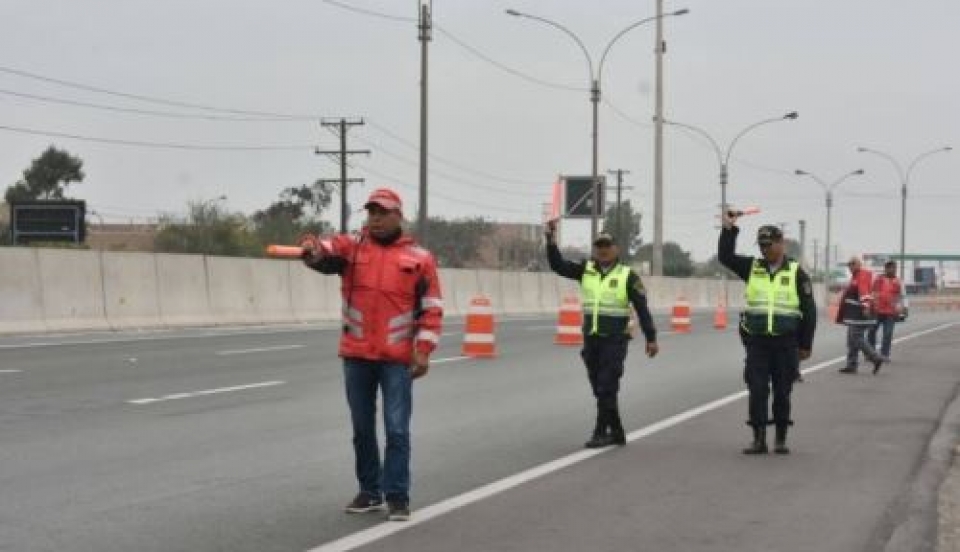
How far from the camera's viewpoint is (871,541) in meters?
6.95

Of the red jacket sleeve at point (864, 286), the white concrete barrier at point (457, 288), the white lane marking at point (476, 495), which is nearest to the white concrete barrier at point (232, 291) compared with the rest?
the white concrete barrier at point (457, 288)

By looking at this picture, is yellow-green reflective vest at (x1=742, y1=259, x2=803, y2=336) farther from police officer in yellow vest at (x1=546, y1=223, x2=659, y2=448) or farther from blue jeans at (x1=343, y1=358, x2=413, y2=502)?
blue jeans at (x1=343, y1=358, x2=413, y2=502)

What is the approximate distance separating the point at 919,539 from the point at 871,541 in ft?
0.93

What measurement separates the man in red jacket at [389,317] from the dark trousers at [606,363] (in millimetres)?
3103

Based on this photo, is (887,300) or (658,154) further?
(658,154)

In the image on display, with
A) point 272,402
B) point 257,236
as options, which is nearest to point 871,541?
point 272,402

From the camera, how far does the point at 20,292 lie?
2264 cm

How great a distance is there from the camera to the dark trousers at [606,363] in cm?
1007

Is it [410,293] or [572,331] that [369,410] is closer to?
[410,293]

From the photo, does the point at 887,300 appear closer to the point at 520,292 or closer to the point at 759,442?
the point at 759,442

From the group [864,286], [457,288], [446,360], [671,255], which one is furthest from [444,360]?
[671,255]

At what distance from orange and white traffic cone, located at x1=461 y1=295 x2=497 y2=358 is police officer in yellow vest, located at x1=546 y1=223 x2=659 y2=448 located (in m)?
9.61

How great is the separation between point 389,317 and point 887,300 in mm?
14972

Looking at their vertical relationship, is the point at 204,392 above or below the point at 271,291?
below
